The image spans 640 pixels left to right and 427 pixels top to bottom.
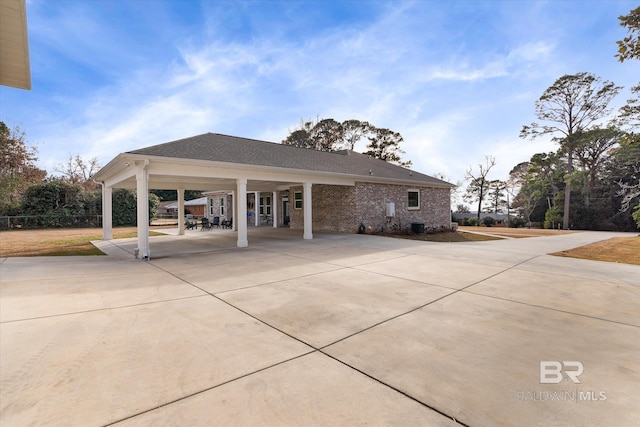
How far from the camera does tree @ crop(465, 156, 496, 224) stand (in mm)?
37931

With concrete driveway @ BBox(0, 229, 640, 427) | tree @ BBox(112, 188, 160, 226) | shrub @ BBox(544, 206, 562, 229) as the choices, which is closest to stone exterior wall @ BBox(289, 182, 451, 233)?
concrete driveway @ BBox(0, 229, 640, 427)

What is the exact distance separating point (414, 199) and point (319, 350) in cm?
1725

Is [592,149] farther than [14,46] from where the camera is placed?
Yes

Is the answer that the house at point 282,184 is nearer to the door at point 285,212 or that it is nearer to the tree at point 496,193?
the door at point 285,212

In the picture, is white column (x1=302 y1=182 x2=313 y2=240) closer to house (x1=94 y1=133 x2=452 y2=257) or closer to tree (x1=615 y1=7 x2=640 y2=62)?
house (x1=94 y1=133 x2=452 y2=257)

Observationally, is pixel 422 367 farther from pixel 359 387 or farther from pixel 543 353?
pixel 543 353

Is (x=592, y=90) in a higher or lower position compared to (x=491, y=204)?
higher

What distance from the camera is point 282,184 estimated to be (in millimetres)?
18234

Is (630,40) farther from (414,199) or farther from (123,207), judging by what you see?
(123,207)

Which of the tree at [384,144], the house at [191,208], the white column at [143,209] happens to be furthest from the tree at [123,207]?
the tree at [384,144]

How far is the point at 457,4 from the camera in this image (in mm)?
9258

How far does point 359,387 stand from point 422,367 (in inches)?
28.4

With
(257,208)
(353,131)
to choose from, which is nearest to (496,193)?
(353,131)

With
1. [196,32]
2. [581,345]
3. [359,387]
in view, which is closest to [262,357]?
[359,387]
